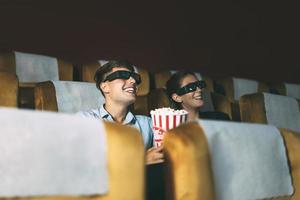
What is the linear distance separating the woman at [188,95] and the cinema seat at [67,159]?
1.85 ft

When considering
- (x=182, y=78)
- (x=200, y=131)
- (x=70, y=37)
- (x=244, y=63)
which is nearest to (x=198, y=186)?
(x=200, y=131)

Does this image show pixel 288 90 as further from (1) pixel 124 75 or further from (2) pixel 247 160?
(2) pixel 247 160

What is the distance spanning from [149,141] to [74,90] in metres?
0.16

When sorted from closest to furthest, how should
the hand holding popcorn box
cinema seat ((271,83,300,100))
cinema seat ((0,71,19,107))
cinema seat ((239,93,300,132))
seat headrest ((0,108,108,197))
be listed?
seat headrest ((0,108,108,197))
the hand holding popcorn box
cinema seat ((0,71,19,107))
cinema seat ((239,93,300,132))
cinema seat ((271,83,300,100))

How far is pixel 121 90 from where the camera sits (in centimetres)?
77

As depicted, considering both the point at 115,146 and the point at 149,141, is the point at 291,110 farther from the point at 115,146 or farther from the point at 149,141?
the point at 115,146

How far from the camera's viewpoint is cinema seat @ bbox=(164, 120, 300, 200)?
35 centimetres

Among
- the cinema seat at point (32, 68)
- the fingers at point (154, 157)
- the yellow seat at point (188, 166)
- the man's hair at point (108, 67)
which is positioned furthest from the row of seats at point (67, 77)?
the yellow seat at point (188, 166)

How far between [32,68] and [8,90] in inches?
10.4

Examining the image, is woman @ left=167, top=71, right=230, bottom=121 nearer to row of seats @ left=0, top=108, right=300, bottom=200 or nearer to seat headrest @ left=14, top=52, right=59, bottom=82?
seat headrest @ left=14, top=52, right=59, bottom=82

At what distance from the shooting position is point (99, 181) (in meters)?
0.31

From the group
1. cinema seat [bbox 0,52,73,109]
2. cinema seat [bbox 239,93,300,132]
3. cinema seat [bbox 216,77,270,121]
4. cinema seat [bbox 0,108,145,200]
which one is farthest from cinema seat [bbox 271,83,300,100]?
cinema seat [bbox 0,108,145,200]

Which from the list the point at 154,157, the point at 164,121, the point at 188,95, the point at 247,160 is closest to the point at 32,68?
the point at 188,95

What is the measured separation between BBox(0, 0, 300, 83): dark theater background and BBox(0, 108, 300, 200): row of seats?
874 millimetres
